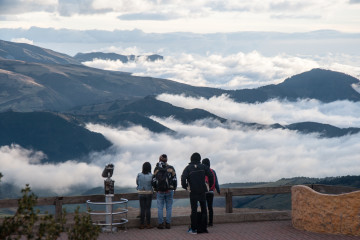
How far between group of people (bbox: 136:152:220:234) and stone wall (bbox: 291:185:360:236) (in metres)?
2.39

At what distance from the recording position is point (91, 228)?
28.1ft

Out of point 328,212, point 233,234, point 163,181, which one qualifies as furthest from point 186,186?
point 328,212

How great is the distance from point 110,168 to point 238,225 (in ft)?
13.0

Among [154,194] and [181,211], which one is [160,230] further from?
[181,211]

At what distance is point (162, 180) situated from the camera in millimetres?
15680

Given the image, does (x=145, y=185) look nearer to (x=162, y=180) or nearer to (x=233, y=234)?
(x=162, y=180)

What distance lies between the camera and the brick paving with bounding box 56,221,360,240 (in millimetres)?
15438

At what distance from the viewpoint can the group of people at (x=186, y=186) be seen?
15.6 metres

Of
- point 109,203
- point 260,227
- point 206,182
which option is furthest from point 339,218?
point 109,203

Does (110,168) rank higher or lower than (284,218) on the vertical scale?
higher

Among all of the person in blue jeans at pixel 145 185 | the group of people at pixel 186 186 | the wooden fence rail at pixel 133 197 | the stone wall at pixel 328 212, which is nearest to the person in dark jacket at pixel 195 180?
the group of people at pixel 186 186

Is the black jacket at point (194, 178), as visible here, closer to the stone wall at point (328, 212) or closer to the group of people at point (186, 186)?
the group of people at point (186, 186)

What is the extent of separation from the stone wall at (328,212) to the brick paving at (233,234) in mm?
227

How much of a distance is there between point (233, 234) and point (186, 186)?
1767mm
